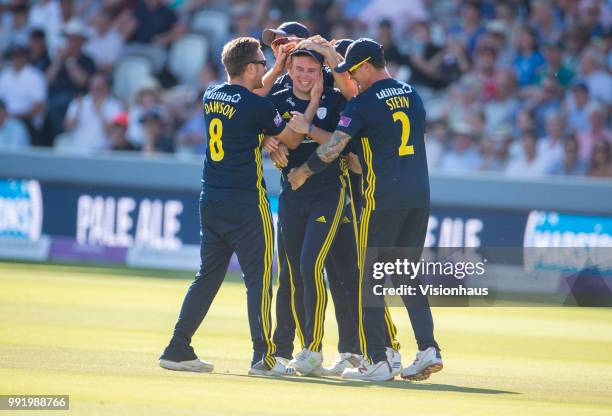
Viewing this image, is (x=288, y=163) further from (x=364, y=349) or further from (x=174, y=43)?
(x=174, y=43)

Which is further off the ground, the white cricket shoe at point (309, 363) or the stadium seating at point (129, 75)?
the stadium seating at point (129, 75)

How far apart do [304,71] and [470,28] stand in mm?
10395

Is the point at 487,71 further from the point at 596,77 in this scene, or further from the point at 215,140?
the point at 215,140

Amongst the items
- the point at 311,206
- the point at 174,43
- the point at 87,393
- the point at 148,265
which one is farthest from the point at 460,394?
the point at 174,43

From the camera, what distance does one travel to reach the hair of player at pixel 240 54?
27.3ft

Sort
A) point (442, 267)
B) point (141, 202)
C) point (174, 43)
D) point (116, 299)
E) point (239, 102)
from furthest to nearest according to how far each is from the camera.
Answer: point (174, 43) → point (141, 202) → point (116, 299) → point (442, 267) → point (239, 102)

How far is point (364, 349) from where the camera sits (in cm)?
835

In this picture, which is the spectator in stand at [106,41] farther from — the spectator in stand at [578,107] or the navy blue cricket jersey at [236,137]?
the navy blue cricket jersey at [236,137]

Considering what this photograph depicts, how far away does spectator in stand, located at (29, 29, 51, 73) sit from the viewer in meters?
20.6

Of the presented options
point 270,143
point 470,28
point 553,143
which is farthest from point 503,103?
point 270,143

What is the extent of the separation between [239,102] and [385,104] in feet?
3.46

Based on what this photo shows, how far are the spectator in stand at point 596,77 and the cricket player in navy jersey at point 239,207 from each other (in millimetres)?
9740

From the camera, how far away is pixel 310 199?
8.62 metres

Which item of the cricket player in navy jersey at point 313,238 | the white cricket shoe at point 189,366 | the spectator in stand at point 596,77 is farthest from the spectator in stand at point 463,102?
the white cricket shoe at point 189,366
